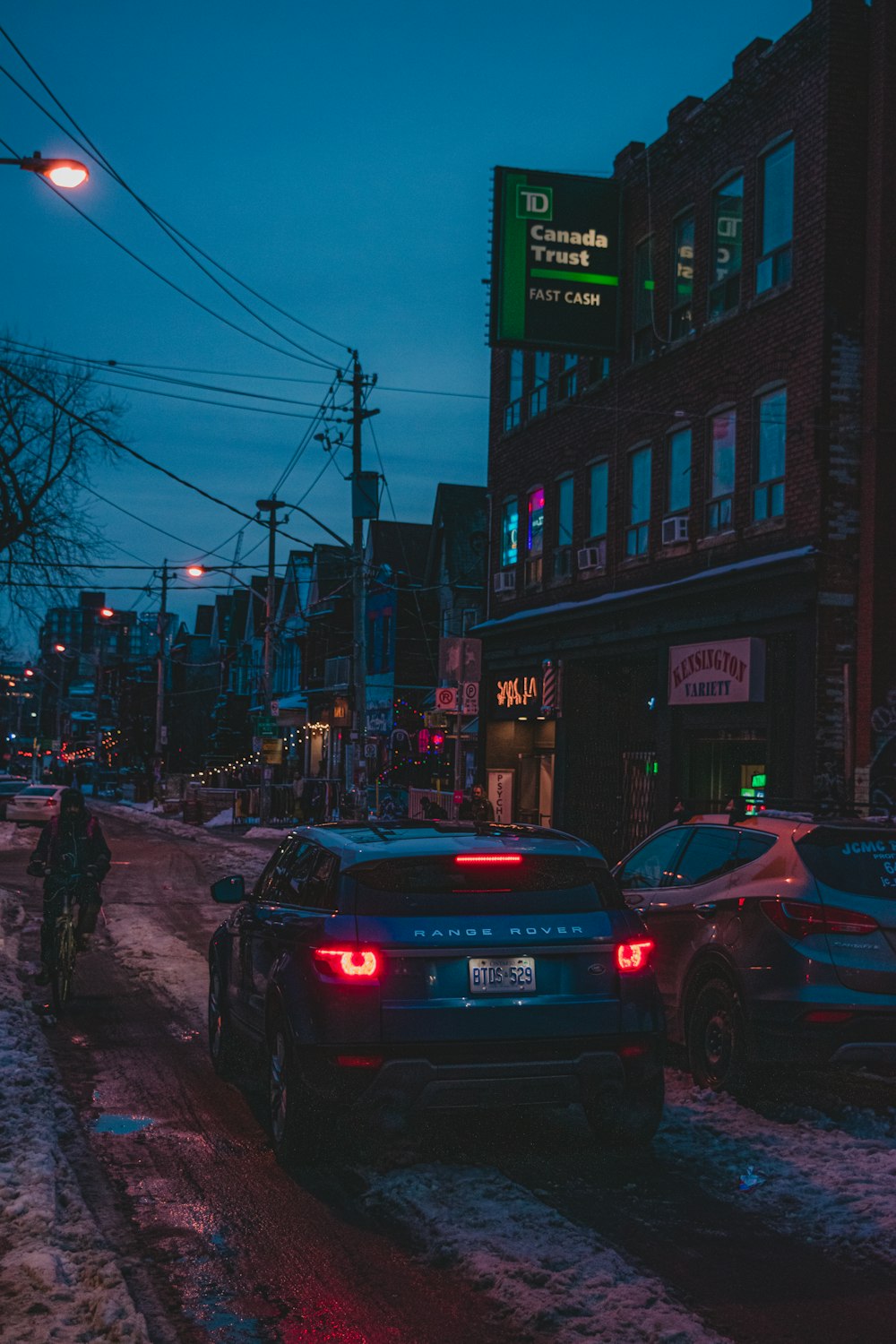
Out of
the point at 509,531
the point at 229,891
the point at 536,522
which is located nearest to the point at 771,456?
the point at 536,522

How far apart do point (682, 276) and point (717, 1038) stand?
18.8m

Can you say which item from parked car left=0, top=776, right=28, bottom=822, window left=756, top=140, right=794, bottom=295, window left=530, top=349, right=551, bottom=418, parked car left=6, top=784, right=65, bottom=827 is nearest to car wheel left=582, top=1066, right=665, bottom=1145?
window left=756, top=140, right=794, bottom=295

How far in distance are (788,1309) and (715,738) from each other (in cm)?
1873

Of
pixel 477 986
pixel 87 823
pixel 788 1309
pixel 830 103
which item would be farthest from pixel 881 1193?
pixel 830 103

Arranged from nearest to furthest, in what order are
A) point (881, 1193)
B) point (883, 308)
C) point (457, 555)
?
point (881, 1193) < point (883, 308) < point (457, 555)

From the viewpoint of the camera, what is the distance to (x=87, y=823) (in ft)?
41.0

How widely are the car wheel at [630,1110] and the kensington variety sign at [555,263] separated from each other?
1899cm

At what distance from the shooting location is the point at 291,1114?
22.0ft

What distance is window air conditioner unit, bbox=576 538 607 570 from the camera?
88.9ft

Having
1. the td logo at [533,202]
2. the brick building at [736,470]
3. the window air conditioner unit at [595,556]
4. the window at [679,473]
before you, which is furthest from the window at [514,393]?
the window at [679,473]

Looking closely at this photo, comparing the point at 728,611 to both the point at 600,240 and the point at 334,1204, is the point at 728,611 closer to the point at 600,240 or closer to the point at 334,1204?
the point at 600,240

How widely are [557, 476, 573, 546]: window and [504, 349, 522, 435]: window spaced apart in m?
2.96

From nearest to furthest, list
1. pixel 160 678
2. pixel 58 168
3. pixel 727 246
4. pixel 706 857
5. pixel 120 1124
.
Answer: pixel 120 1124, pixel 706 857, pixel 58 168, pixel 727 246, pixel 160 678

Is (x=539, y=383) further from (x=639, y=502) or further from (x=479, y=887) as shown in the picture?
(x=479, y=887)
